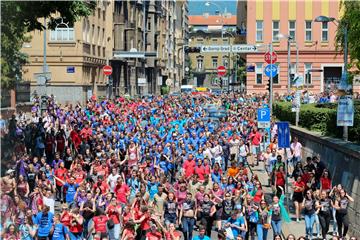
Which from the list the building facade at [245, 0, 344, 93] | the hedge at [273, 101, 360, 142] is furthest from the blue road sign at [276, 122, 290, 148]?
the building facade at [245, 0, 344, 93]

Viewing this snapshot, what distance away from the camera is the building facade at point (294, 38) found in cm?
6544

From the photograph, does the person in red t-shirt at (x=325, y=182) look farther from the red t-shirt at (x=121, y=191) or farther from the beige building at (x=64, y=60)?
the beige building at (x=64, y=60)

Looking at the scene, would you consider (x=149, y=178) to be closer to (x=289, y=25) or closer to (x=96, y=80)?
(x=96, y=80)

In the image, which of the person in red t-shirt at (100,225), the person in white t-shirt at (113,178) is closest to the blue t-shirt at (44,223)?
the person in red t-shirt at (100,225)

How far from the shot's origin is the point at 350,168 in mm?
20047

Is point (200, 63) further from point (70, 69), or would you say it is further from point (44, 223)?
point (44, 223)

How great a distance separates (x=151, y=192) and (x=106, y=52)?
48.5 metres

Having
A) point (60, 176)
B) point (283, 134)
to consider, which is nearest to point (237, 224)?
point (60, 176)

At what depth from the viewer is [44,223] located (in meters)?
15.0

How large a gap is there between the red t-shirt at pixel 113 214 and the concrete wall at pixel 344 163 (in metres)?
5.96

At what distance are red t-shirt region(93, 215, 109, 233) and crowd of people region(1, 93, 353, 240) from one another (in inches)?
0.9

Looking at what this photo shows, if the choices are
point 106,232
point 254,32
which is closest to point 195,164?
point 106,232

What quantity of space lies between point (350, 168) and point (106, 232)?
744 centimetres

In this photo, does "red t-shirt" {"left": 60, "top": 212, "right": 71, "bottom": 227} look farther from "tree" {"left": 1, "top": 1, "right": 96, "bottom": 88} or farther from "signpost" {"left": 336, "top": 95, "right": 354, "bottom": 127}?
"signpost" {"left": 336, "top": 95, "right": 354, "bottom": 127}
